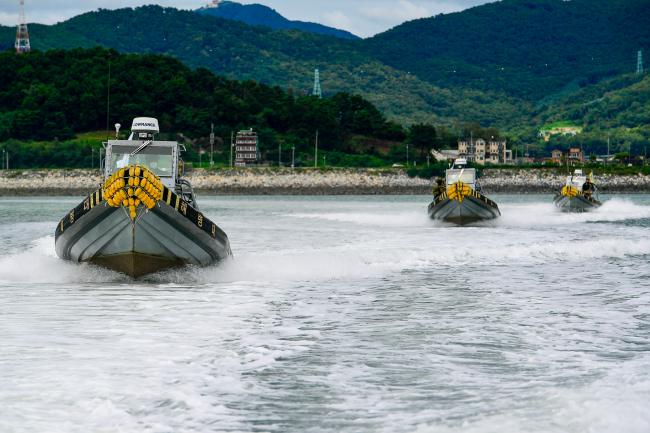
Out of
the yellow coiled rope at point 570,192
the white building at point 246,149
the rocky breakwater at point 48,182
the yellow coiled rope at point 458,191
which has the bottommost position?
the rocky breakwater at point 48,182

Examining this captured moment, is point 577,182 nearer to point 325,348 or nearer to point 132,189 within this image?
point 132,189

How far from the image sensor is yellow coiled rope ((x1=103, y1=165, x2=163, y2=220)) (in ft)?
66.9

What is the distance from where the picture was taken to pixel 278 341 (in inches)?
578

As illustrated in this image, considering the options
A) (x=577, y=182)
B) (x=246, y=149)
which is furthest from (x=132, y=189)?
(x=246, y=149)

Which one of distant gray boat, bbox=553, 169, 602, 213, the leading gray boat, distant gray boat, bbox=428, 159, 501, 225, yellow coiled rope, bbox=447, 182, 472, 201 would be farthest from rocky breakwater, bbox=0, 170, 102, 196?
the leading gray boat

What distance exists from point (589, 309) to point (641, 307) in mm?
1094

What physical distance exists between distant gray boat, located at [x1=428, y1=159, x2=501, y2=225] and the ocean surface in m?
21.4

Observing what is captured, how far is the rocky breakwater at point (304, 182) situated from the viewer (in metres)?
164

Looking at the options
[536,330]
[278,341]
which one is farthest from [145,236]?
[536,330]

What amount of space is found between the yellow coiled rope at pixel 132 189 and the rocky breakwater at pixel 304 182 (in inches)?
5536

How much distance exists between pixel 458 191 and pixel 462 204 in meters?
0.72

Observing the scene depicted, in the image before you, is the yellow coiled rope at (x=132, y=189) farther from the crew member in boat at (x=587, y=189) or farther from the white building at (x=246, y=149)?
the white building at (x=246, y=149)

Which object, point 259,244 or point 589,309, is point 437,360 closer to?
point 589,309

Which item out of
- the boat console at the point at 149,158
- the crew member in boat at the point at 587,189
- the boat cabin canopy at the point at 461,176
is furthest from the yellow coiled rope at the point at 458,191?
the crew member in boat at the point at 587,189
